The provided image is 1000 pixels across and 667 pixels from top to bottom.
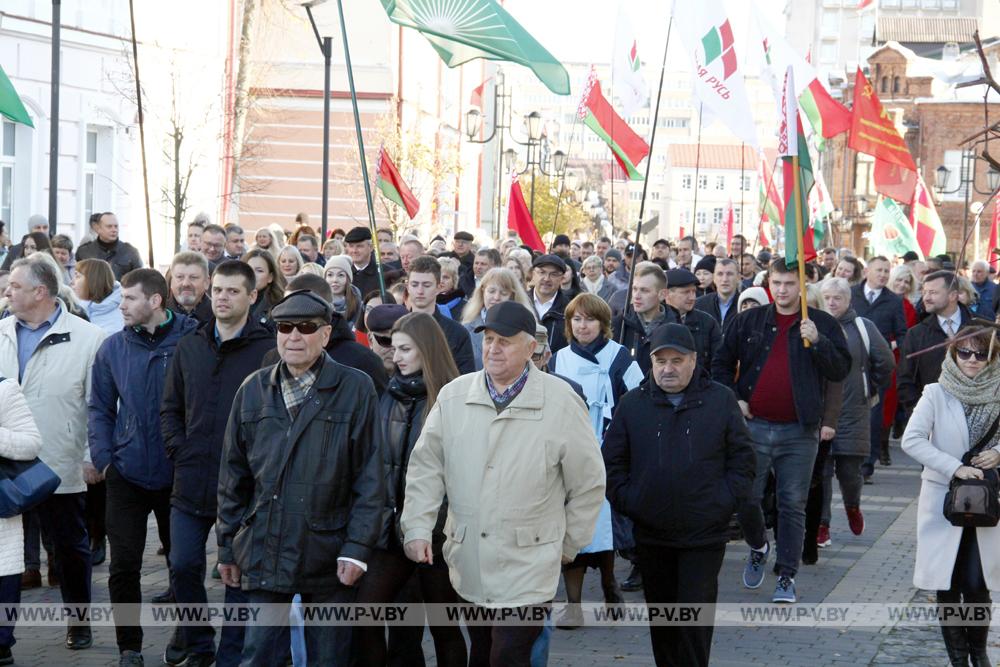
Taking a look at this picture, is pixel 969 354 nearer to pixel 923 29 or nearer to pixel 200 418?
pixel 200 418

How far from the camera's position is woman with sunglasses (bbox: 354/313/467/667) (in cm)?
669

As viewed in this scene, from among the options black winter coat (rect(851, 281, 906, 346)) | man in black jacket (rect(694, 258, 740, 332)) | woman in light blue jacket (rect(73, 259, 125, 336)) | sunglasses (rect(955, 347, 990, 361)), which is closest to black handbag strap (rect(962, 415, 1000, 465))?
sunglasses (rect(955, 347, 990, 361))

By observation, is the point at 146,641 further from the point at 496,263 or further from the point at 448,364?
the point at 496,263

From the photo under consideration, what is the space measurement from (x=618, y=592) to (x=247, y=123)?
26281 mm

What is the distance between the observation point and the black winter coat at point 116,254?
49.8 ft

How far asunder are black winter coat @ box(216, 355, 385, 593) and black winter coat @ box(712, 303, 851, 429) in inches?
166

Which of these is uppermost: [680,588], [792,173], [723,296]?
[792,173]


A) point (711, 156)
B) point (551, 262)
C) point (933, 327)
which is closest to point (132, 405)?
point (551, 262)

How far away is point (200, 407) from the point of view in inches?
291

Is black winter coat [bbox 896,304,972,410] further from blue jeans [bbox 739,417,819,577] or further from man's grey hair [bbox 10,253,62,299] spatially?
man's grey hair [bbox 10,253,62,299]

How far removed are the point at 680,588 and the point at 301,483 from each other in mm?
1990

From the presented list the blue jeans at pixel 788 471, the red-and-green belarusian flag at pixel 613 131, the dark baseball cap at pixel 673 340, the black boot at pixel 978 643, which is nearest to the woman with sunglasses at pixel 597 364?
the blue jeans at pixel 788 471

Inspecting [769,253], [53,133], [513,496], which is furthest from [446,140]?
[513,496]

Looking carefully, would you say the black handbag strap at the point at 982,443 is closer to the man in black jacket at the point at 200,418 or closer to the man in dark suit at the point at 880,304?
the man in black jacket at the point at 200,418
